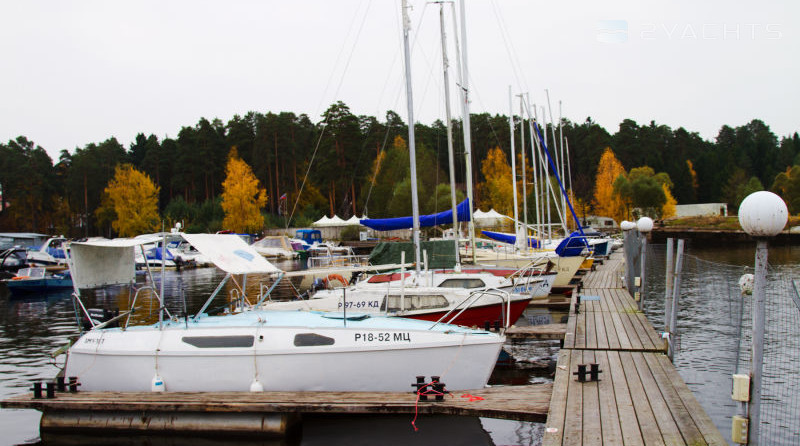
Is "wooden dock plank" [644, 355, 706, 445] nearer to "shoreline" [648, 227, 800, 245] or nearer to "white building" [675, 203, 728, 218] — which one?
"shoreline" [648, 227, 800, 245]

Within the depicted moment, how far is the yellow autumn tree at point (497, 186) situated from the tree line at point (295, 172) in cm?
27

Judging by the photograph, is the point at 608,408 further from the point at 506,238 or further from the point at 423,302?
the point at 506,238

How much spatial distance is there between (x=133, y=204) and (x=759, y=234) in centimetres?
7998

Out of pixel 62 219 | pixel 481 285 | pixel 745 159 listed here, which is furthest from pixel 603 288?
pixel 745 159

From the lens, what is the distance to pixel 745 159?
110562 mm

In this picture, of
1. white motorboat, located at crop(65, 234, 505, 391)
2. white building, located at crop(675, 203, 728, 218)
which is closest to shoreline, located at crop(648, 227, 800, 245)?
white building, located at crop(675, 203, 728, 218)

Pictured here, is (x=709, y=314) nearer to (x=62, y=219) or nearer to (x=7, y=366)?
(x=7, y=366)

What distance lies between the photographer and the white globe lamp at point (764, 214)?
603 centimetres

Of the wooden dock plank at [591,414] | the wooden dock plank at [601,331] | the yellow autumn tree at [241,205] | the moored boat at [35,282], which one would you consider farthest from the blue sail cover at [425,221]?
the yellow autumn tree at [241,205]

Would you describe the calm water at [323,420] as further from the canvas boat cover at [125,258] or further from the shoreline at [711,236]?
the shoreline at [711,236]

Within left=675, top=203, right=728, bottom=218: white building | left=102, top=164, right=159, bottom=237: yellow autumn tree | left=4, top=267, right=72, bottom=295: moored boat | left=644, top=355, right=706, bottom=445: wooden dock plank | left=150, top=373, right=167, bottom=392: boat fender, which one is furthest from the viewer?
left=675, top=203, right=728, bottom=218: white building

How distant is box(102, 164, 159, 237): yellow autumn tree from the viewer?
7581cm

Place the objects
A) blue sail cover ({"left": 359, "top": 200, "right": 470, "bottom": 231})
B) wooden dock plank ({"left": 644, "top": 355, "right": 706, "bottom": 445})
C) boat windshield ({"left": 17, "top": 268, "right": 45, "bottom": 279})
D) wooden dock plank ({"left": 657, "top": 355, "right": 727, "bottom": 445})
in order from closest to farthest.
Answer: wooden dock plank ({"left": 657, "top": 355, "right": 727, "bottom": 445})
wooden dock plank ({"left": 644, "top": 355, "right": 706, "bottom": 445})
blue sail cover ({"left": 359, "top": 200, "right": 470, "bottom": 231})
boat windshield ({"left": 17, "top": 268, "right": 45, "bottom": 279})

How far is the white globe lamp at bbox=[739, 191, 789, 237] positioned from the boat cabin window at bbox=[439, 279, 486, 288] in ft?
44.6
